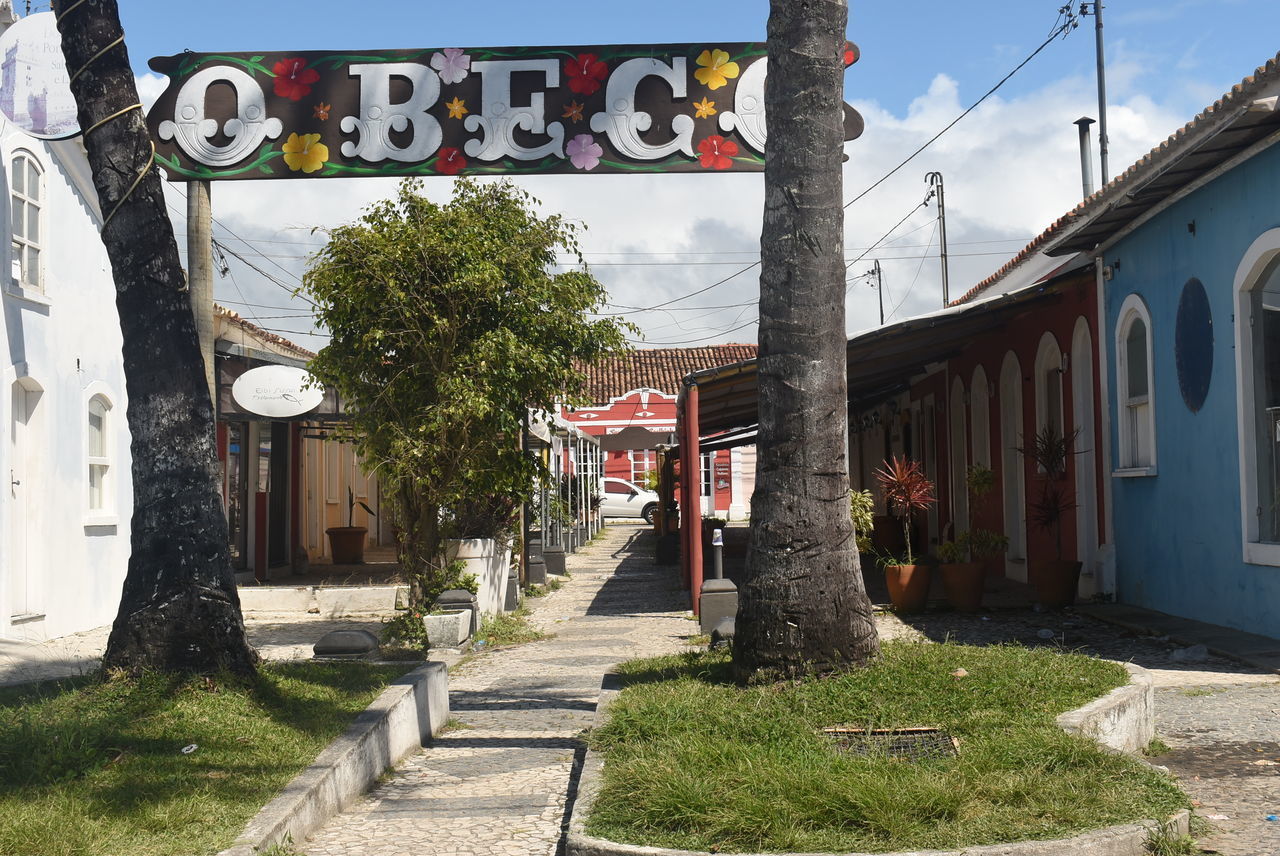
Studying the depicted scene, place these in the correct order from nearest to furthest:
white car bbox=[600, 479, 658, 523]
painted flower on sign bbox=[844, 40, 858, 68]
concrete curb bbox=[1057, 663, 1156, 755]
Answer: concrete curb bbox=[1057, 663, 1156, 755], painted flower on sign bbox=[844, 40, 858, 68], white car bbox=[600, 479, 658, 523]

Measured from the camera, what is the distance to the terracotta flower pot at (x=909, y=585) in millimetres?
12680

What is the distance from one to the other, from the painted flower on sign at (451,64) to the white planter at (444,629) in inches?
183

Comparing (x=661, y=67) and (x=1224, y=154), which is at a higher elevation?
(x=661, y=67)

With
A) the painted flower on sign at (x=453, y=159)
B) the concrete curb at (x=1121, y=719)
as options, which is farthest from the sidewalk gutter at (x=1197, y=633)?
the painted flower on sign at (x=453, y=159)

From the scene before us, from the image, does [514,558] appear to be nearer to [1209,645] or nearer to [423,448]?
[423,448]

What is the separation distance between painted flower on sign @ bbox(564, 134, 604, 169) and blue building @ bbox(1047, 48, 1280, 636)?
4450 millimetres

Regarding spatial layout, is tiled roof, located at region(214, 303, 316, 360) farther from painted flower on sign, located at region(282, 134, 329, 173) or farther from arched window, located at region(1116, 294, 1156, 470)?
arched window, located at region(1116, 294, 1156, 470)

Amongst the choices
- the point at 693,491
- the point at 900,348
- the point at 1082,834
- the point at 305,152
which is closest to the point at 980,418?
the point at 900,348

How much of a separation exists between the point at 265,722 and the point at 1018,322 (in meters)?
11.5

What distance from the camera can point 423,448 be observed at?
11125 mm

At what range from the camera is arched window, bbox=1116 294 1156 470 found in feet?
39.1

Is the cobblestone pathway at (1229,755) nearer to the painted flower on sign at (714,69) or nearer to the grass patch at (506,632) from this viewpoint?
the grass patch at (506,632)

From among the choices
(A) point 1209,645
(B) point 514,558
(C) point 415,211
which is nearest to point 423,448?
(C) point 415,211

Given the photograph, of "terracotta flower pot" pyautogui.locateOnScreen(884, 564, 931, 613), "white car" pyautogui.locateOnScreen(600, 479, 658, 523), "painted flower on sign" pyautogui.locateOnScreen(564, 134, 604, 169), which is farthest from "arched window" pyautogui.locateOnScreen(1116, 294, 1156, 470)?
"white car" pyautogui.locateOnScreen(600, 479, 658, 523)
